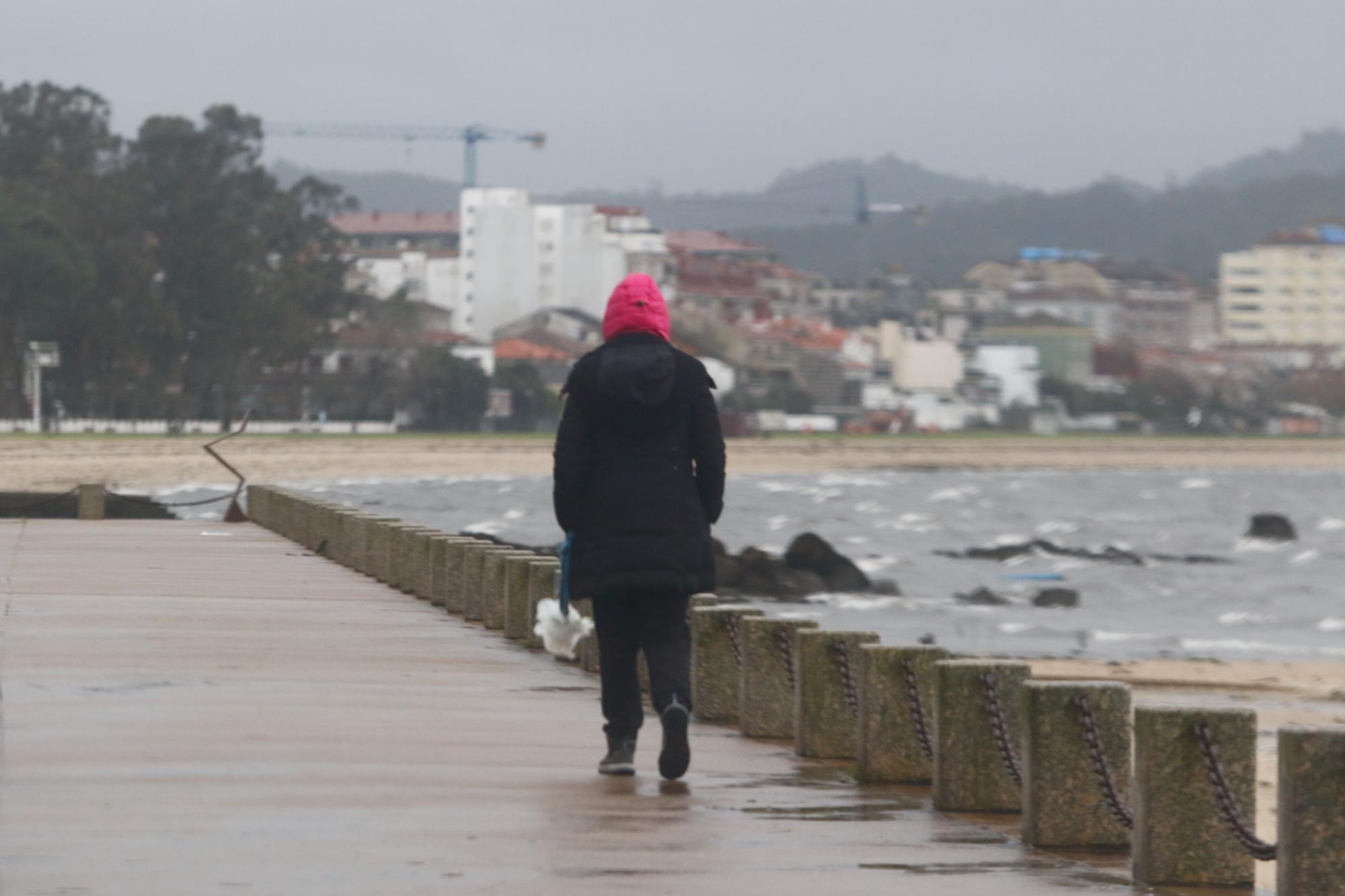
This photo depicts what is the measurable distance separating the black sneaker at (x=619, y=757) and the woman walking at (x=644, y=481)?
0.20 metres

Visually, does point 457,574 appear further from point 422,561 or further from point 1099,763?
point 1099,763

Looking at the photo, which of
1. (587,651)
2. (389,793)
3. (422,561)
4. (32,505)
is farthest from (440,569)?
(32,505)

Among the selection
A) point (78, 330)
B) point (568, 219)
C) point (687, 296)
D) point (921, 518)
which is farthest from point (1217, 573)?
point (687, 296)

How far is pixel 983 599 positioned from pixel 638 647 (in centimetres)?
3926

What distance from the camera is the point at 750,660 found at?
11000 millimetres

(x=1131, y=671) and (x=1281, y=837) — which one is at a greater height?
(x=1281, y=837)

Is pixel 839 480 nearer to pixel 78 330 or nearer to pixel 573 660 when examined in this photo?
pixel 78 330

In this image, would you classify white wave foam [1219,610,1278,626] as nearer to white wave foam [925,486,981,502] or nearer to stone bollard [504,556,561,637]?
stone bollard [504,556,561,637]

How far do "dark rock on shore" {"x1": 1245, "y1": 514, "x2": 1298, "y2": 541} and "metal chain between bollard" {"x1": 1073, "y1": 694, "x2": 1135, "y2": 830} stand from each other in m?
69.2

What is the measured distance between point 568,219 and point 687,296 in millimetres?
19472

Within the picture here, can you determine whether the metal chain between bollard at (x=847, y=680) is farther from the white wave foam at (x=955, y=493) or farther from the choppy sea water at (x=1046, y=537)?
the white wave foam at (x=955, y=493)

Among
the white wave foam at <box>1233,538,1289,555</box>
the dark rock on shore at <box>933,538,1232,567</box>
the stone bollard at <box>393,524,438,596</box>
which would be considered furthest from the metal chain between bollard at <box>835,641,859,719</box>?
the white wave foam at <box>1233,538,1289,555</box>

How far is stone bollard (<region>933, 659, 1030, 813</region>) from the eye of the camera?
8.53 m

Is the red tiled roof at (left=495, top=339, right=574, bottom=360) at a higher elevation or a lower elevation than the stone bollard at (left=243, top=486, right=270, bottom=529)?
higher
